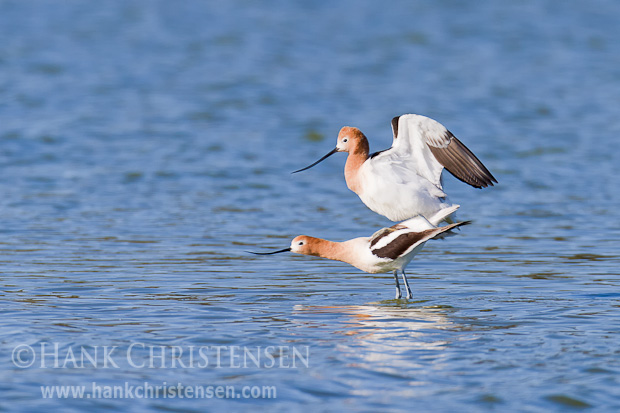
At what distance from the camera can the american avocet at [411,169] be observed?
362 inches

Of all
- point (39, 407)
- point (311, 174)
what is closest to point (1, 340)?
point (39, 407)

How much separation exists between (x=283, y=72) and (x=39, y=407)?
20162 millimetres

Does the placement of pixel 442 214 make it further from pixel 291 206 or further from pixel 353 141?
pixel 291 206

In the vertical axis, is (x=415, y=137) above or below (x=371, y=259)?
above

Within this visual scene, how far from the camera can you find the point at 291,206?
1407cm

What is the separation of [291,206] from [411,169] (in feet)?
15.6

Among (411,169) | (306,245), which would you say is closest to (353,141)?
(411,169)

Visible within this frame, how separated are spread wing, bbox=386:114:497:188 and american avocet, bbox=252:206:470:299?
1.80 ft

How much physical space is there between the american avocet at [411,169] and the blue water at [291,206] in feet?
2.77

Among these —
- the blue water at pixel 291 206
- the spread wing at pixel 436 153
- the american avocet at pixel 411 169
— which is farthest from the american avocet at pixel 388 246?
the spread wing at pixel 436 153

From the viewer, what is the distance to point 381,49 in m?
28.7

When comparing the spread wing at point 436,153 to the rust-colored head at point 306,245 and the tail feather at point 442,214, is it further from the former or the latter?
the rust-colored head at point 306,245

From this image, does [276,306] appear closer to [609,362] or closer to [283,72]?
[609,362]

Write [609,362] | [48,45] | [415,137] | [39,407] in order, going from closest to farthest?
[39,407] < [609,362] < [415,137] < [48,45]
